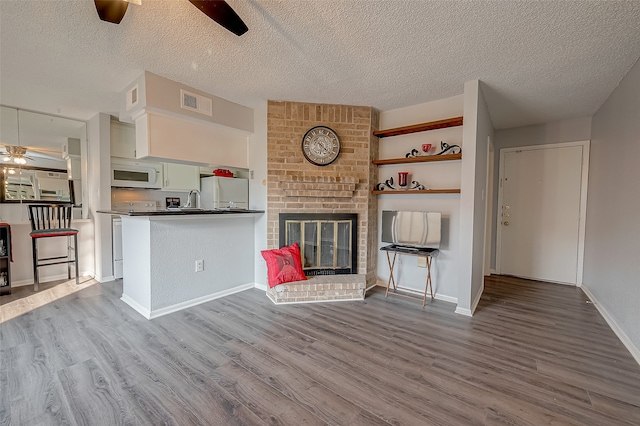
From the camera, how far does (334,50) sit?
7.13 feet

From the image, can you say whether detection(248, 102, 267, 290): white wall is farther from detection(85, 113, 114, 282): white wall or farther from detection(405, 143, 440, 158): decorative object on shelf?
detection(85, 113, 114, 282): white wall

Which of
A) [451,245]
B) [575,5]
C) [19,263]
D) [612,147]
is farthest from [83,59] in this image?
[612,147]

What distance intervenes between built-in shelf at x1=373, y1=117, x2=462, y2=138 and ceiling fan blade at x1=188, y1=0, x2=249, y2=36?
221 cm

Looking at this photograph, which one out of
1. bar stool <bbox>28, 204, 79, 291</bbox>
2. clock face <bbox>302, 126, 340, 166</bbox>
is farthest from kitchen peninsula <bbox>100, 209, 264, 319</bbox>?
bar stool <bbox>28, 204, 79, 291</bbox>

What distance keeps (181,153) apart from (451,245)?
3255 mm

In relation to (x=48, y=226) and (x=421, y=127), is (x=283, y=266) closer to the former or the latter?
(x=421, y=127)

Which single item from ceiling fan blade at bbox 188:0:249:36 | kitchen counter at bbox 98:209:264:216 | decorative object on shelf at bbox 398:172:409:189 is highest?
ceiling fan blade at bbox 188:0:249:36

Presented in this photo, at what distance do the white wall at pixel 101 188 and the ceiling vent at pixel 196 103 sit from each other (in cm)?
174

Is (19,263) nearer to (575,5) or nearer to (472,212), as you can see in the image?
(472,212)

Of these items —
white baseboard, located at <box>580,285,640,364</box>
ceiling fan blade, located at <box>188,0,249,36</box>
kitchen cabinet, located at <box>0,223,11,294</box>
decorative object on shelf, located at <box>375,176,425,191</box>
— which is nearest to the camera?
ceiling fan blade, located at <box>188,0,249,36</box>

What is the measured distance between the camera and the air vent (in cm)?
268

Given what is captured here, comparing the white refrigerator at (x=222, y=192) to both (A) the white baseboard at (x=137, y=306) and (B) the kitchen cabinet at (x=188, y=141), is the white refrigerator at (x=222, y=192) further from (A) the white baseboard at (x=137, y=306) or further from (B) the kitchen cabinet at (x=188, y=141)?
(A) the white baseboard at (x=137, y=306)

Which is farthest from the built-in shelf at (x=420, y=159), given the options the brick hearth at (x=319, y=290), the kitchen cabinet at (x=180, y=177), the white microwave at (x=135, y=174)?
the white microwave at (x=135, y=174)

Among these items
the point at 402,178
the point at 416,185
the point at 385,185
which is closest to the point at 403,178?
the point at 402,178
